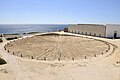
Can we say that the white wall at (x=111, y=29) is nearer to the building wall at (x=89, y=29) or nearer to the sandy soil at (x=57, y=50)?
the building wall at (x=89, y=29)

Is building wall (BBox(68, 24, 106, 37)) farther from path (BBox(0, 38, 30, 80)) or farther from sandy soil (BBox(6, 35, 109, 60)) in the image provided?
path (BBox(0, 38, 30, 80))

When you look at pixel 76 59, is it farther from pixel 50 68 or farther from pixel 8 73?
pixel 8 73

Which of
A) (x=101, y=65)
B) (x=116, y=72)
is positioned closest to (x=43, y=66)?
(x=101, y=65)

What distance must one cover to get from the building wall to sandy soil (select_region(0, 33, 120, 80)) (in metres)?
19.4

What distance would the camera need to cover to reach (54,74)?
15.5 m

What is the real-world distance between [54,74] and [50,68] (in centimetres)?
192

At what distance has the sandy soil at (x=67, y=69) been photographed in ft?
49.1

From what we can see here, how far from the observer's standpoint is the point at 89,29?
4431 cm

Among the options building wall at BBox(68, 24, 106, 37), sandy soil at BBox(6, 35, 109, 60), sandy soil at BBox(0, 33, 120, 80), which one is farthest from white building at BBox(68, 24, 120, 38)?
sandy soil at BBox(0, 33, 120, 80)

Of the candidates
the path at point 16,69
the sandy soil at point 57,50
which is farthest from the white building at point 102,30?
the path at point 16,69

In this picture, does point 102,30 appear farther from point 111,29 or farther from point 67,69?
point 67,69

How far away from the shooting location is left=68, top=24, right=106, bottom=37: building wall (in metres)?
40.0

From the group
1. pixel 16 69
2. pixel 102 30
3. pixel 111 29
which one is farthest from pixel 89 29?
pixel 16 69

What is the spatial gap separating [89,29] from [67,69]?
2907cm
